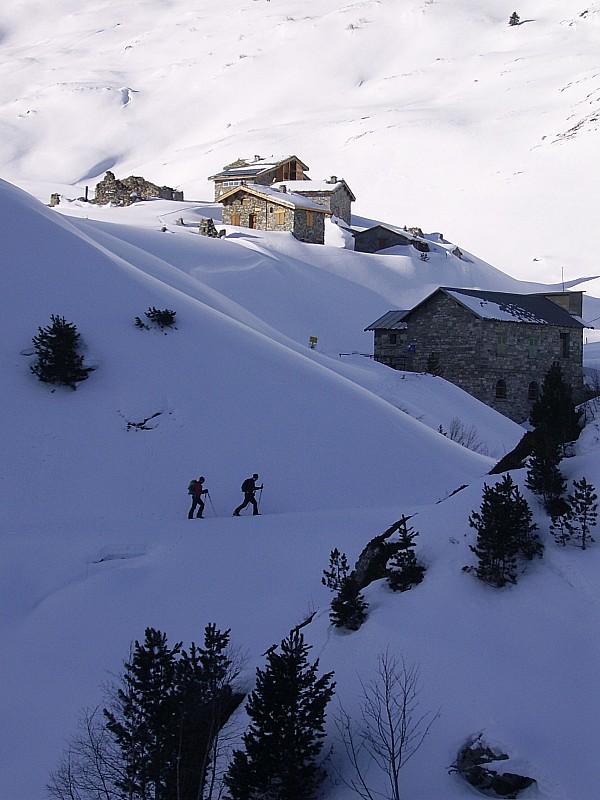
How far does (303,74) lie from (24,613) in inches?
5168

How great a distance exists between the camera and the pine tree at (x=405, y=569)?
12.1m

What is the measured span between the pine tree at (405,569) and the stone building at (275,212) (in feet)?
155

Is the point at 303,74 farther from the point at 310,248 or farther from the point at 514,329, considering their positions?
the point at 514,329

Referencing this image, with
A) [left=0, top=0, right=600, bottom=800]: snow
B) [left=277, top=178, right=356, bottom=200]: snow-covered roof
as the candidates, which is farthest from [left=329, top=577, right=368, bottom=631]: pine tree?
[left=277, top=178, right=356, bottom=200]: snow-covered roof

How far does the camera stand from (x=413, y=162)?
90.2 m

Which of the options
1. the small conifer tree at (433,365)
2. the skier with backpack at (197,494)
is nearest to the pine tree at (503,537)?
the skier with backpack at (197,494)

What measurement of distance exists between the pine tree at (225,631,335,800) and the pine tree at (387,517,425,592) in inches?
102

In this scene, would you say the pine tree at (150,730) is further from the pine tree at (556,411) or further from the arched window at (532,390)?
the arched window at (532,390)

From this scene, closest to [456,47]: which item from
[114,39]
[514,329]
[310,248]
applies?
[114,39]

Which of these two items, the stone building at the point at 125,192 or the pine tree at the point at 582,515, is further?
the stone building at the point at 125,192

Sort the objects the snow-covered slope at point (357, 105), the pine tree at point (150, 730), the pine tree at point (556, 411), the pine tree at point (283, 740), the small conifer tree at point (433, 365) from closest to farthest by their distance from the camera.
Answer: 1. the pine tree at point (150, 730)
2. the pine tree at point (283, 740)
3. the pine tree at point (556, 411)
4. the small conifer tree at point (433, 365)
5. the snow-covered slope at point (357, 105)

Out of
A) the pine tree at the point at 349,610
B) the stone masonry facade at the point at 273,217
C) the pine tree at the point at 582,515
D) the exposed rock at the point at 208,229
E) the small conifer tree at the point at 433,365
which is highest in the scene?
the stone masonry facade at the point at 273,217

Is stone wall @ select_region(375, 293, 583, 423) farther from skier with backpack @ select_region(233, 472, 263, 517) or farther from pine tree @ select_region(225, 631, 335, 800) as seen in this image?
pine tree @ select_region(225, 631, 335, 800)

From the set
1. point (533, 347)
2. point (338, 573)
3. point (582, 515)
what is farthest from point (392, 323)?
point (582, 515)
